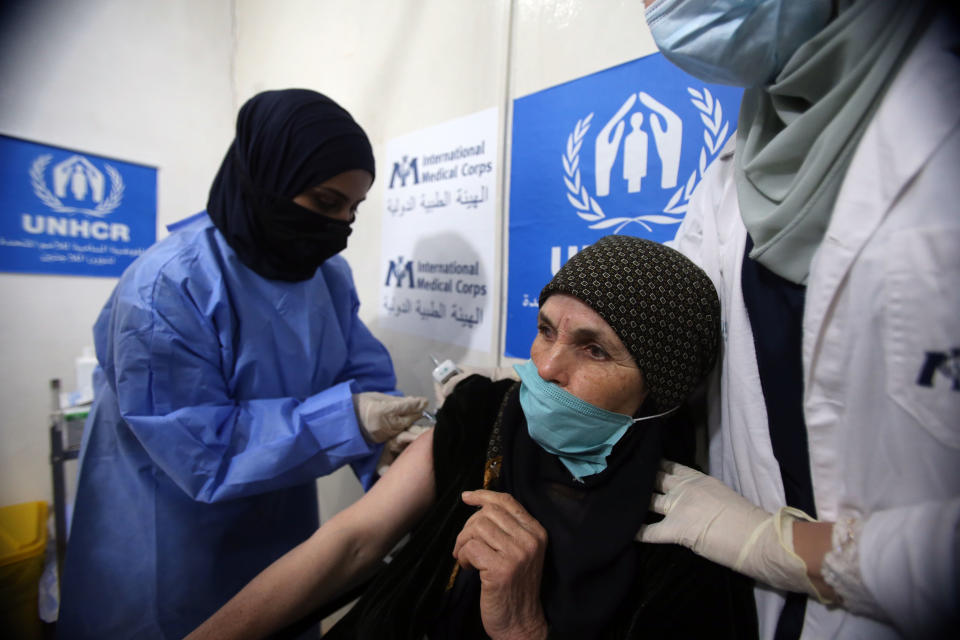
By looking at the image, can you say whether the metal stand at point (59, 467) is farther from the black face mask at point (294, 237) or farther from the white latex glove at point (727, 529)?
the white latex glove at point (727, 529)

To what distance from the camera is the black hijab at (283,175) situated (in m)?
1.12

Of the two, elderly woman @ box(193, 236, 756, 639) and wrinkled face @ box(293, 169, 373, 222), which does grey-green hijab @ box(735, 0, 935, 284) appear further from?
wrinkled face @ box(293, 169, 373, 222)

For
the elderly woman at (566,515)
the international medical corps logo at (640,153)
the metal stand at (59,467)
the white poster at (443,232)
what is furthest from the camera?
the metal stand at (59,467)

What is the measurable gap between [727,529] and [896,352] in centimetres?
36

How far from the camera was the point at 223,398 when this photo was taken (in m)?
1.12

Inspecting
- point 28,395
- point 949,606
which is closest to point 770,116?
point 949,606

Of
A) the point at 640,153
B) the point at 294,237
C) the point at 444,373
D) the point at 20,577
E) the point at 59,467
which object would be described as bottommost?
the point at 20,577

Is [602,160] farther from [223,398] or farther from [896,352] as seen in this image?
[223,398]

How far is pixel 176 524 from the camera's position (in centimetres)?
116

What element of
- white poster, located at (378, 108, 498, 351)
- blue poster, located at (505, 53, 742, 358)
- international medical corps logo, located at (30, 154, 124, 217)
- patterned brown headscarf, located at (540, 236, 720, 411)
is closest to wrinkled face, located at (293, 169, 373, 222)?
white poster, located at (378, 108, 498, 351)

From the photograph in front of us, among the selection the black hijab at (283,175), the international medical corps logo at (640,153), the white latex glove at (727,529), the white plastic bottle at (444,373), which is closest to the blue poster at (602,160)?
the international medical corps logo at (640,153)

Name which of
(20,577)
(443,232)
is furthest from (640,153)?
(20,577)

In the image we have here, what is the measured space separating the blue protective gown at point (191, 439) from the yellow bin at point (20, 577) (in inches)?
35.0

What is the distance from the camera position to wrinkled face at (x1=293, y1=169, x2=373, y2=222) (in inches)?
45.4
